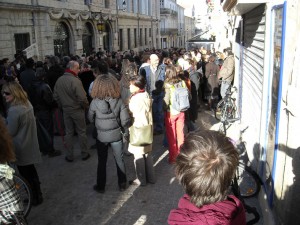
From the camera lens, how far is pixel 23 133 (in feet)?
13.9

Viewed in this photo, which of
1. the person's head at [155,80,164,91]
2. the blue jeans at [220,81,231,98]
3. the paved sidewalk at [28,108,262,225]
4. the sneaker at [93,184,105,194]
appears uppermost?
the person's head at [155,80,164,91]

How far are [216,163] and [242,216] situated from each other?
1.32 feet

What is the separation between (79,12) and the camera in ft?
66.4

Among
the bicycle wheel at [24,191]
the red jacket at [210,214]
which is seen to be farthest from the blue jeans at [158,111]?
the red jacket at [210,214]

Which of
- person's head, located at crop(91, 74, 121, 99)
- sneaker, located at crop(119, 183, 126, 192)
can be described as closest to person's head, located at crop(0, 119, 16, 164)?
person's head, located at crop(91, 74, 121, 99)

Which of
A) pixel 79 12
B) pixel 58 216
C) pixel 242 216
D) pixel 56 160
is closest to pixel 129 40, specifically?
pixel 79 12

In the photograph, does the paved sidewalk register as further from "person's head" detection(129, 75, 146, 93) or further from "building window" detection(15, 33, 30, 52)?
"building window" detection(15, 33, 30, 52)

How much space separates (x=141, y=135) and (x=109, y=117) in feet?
1.82

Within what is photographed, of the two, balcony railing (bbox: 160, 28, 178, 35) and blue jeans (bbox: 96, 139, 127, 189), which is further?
balcony railing (bbox: 160, 28, 178, 35)

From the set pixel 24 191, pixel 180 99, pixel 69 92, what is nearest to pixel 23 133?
pixel 24 191

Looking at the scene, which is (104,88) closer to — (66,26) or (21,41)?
(21,41)

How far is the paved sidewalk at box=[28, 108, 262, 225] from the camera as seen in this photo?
4262 mm

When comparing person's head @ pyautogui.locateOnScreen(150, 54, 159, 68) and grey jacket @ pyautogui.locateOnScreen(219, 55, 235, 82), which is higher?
person's head @ pyautogui.locateOnScreen(150, 54, 159, 68)

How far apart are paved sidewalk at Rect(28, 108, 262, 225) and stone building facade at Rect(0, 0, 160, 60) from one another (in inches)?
297
